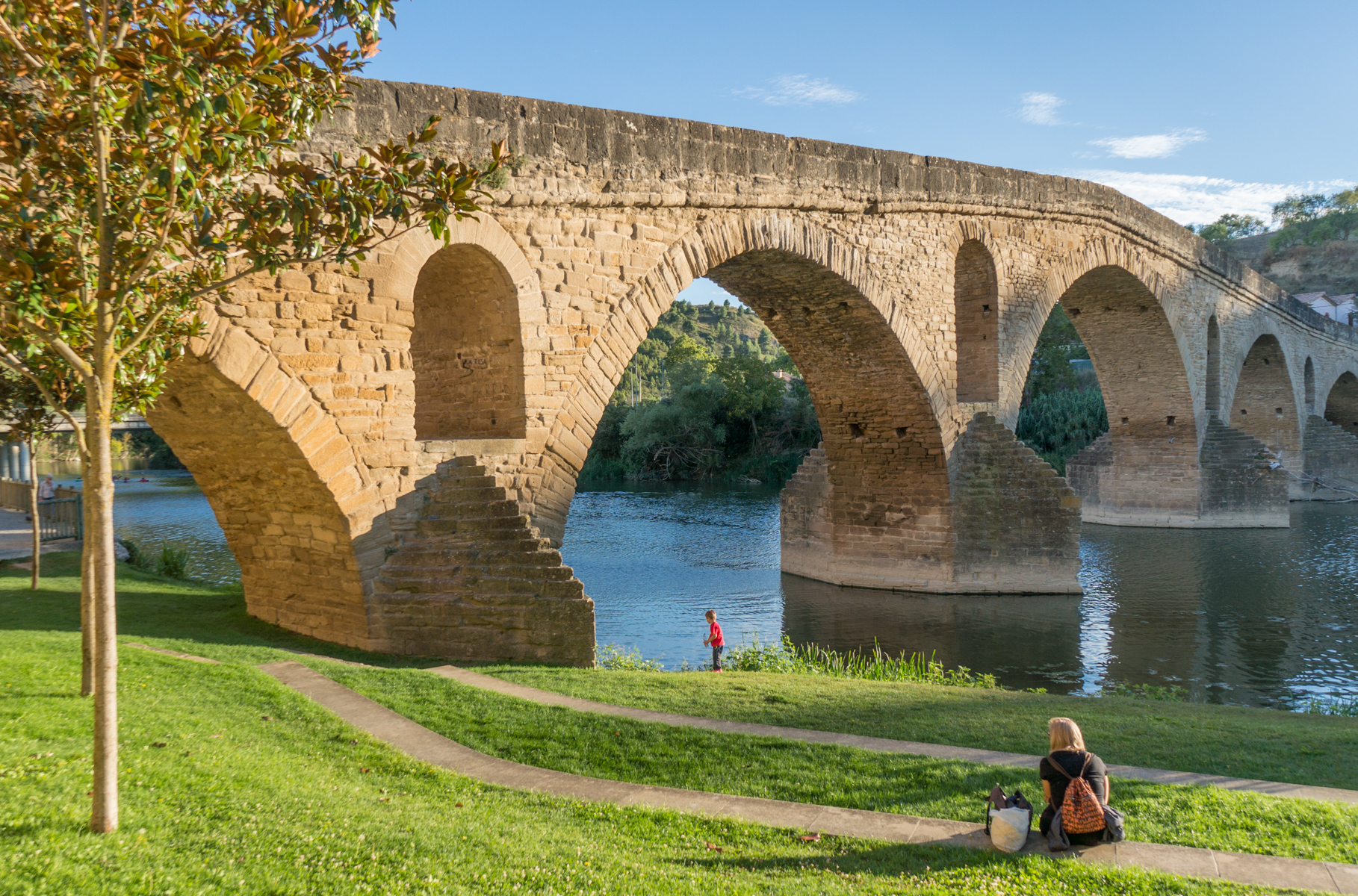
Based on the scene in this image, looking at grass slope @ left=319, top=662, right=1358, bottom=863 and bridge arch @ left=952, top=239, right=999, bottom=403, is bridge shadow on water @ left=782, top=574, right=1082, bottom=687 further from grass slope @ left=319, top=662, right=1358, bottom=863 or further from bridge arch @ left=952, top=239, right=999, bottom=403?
grass slope @ left=319, top=662, right=1358, bottom=863

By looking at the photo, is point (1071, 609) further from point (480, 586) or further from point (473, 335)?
point (473, 335)

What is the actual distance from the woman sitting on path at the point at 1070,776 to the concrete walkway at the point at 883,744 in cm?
115

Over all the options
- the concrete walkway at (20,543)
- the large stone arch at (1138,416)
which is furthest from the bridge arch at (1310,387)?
the concrete walkway at (20,543)

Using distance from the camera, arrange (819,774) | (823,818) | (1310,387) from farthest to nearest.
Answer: (1310,387) < (819,774) < (823,818)

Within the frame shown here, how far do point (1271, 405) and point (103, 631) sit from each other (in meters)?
33.8

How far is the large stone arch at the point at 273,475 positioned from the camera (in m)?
6.57

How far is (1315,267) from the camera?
57875 millimetres

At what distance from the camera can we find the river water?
10.5 m

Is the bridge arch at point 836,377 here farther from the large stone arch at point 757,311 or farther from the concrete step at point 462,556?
the concrete step at point 462,556

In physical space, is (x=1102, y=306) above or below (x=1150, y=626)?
above

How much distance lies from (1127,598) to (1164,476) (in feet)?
30.5

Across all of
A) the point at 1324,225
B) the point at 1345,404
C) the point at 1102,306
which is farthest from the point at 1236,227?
the point at 1102,306

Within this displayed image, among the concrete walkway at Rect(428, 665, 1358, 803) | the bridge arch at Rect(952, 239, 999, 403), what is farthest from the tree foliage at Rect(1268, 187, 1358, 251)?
the concrete walkway at Rect(428, 665, 1358, 803)

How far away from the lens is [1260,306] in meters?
26.0
